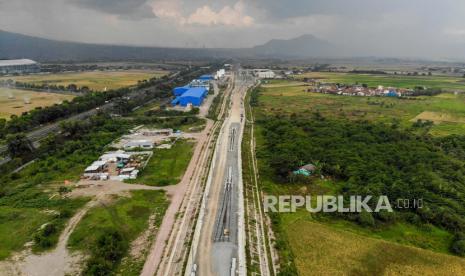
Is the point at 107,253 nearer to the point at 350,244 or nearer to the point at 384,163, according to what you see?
the point at 350,244

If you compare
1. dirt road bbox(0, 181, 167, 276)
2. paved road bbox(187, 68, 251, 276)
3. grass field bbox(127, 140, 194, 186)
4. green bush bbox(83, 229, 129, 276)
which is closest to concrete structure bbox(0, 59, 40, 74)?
grass field bbox(127, 140, 194, 186)

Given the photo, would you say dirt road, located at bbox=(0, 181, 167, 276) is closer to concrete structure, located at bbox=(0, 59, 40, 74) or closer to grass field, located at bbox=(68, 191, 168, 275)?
grass field, located at bbox=(68, 191, 168, 275)

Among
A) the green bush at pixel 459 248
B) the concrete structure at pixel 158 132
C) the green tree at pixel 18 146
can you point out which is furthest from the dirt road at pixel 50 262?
the green bush at pixel 459 248

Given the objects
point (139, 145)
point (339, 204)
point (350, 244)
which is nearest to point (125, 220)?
point (350, 244)

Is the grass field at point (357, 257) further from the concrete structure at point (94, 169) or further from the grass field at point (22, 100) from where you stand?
the grass field at point (22, 100)

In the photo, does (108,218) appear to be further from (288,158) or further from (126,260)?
(288,158)

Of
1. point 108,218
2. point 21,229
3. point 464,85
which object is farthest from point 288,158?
point 464,85
